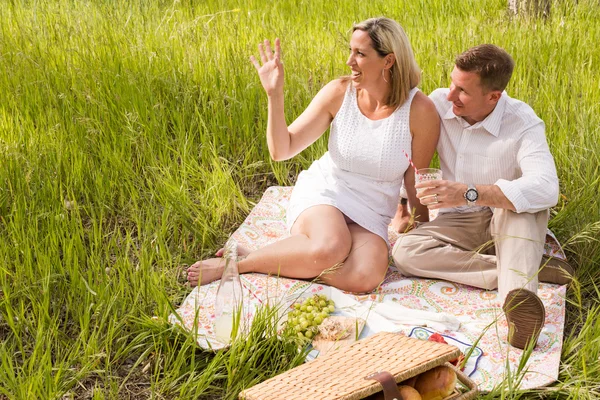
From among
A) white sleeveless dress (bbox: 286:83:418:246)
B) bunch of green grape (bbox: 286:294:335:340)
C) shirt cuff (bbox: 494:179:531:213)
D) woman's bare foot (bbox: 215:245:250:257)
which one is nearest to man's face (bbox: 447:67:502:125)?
white sleeveless dress (bbox: 286:83:418:246)

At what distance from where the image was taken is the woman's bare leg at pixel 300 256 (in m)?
3.53

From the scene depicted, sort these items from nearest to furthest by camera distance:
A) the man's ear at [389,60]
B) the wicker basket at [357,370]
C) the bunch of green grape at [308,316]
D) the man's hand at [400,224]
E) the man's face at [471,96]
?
the wicker basket at [357,370], the bunch of green grape at [308,316], the man's face at [471,96], the man's ear at [389,60], the man's hand at [400,224]

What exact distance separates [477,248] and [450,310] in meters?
0.37

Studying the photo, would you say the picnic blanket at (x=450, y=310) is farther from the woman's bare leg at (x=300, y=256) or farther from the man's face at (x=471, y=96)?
the man's face at (x=471, y=96)

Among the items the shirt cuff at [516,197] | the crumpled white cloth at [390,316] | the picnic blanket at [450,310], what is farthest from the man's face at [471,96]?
the crumpled white cloth at [390,316]

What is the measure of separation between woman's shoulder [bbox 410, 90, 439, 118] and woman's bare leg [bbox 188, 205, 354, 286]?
2.16 feet

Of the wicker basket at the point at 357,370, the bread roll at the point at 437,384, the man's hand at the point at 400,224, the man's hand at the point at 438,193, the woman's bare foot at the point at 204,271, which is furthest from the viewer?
the man's hand at the point at 400,224

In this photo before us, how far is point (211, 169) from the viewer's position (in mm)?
4379

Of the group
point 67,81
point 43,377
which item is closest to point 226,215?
point 67,81

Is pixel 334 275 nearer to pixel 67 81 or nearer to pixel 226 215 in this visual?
pixel 226 215

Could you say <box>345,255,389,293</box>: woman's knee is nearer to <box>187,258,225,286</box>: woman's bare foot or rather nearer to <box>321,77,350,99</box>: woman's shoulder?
<box>187,258,225,286</box>: woman's bare foot

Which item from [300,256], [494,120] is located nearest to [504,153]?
[494,120]

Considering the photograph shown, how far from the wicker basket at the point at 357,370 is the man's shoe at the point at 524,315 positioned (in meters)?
0.42

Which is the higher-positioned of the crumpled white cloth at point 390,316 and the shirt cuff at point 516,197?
the shirt cuff at point 516,197
